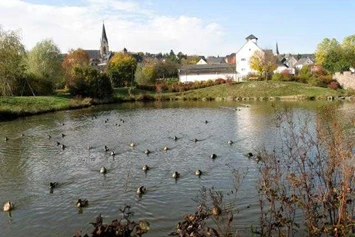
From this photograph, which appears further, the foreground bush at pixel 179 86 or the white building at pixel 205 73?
the white building at pixel 205 73

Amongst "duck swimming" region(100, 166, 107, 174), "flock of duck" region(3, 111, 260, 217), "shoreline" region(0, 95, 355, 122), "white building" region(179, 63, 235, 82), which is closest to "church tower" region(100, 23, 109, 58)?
"white building" region(179, 63, 235, 82)

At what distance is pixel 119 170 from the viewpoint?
25.2 metres

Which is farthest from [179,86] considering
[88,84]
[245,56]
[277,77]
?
[88,84]

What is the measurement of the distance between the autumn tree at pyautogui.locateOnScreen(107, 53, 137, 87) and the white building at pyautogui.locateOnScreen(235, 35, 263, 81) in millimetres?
31710

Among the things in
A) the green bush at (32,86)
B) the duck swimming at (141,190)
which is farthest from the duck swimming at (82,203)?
the green bush at (32,86)

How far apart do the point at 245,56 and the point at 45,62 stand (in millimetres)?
58890

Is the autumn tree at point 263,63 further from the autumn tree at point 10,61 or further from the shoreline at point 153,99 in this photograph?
the autumn tree at point 10,61

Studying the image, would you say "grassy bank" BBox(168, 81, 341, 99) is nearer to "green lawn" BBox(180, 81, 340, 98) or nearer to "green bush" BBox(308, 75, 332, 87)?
"green lawn" BBox(180, 81, 340, 98)

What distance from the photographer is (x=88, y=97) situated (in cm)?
8212

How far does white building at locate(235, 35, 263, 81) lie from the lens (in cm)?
11138

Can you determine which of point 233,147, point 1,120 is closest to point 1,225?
point 233,147

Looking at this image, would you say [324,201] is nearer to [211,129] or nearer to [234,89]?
[211,129]

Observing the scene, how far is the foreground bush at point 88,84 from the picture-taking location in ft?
270

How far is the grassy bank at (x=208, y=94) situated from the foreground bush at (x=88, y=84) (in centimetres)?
242
